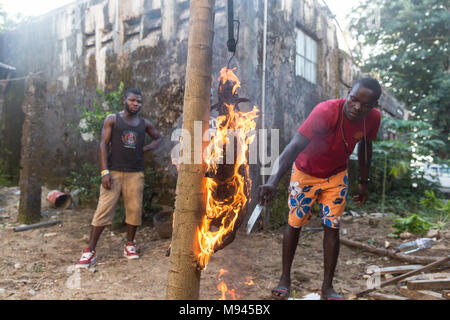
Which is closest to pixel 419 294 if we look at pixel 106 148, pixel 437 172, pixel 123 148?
pixel 123 148

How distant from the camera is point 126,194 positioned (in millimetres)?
4230

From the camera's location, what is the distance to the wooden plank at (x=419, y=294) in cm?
279

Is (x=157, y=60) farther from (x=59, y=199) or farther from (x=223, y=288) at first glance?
(x=223, y=288)

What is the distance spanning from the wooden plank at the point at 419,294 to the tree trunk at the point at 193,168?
2.07 meters

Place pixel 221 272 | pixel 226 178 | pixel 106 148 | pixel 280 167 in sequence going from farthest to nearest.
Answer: pixel 106 148 → pixel 221 272 → pixel 280 167 → pixel 226 178

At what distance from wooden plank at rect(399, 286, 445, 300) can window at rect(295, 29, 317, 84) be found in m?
4.06

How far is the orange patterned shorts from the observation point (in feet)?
9.64

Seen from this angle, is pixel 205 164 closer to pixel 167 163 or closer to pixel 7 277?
pixel 7 277

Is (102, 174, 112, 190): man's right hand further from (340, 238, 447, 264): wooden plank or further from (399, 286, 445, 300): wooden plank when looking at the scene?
(340, 238, 447, 264): wooden plank

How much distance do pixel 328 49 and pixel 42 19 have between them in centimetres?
680

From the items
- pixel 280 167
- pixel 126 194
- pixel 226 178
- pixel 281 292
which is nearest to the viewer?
pixel 226 178

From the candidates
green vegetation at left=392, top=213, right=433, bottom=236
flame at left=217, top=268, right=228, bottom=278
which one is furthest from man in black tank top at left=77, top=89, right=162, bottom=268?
green vegetation at left=392, top=213, right=433, bottom=236

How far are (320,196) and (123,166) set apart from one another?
2.37 metres
